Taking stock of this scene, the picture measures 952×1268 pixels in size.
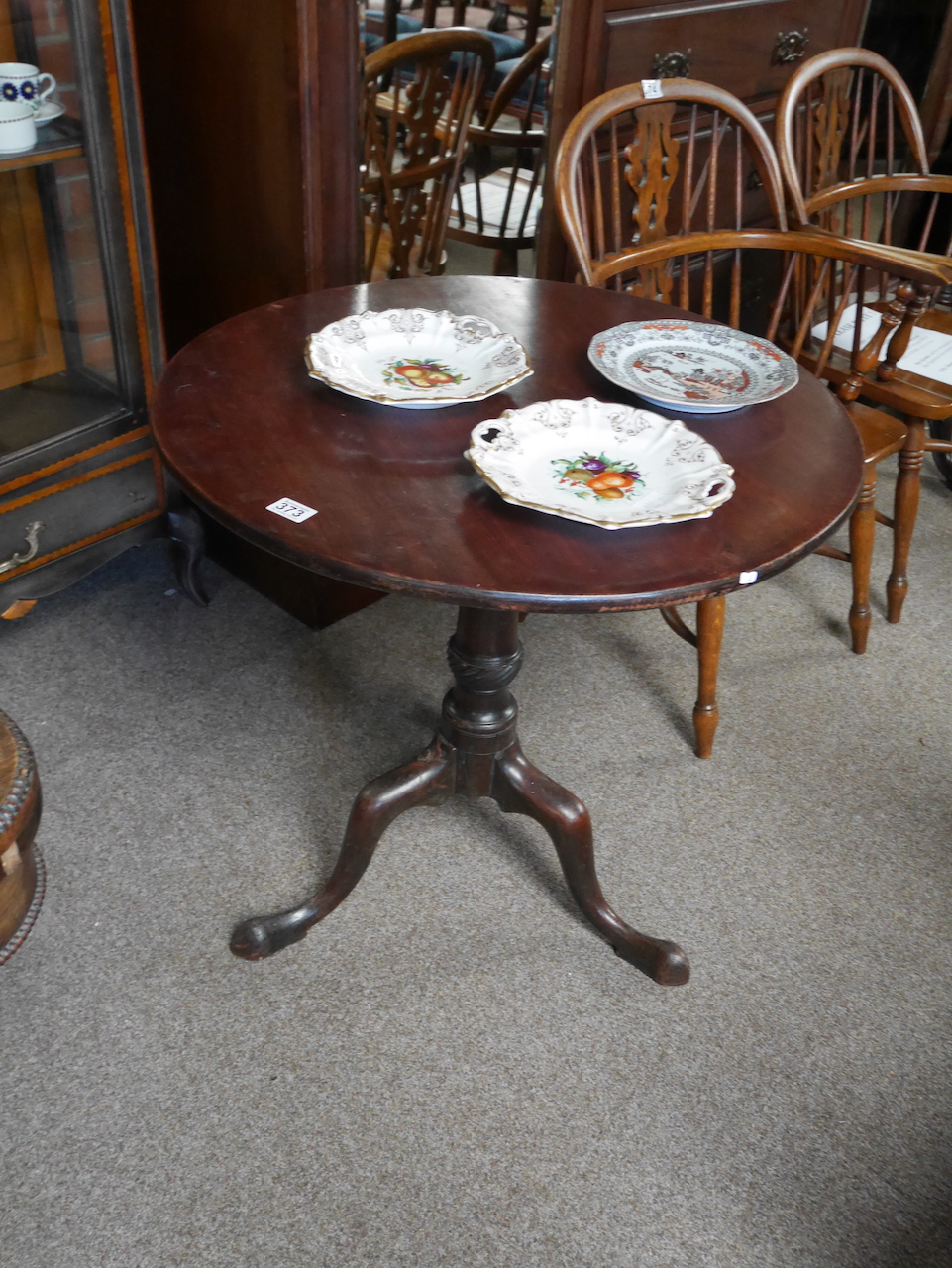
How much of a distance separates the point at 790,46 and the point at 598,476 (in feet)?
6.33

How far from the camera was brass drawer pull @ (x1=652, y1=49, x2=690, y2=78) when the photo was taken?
2113 millimetres

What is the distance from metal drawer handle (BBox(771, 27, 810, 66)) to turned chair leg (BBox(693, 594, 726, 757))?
1.45 metres

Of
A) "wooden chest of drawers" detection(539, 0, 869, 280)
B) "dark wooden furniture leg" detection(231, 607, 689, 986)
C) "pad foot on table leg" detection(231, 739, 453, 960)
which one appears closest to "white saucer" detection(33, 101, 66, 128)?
"wooden chest of drawers" detection(539, 0, 869, 280)

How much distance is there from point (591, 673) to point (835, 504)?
98cm

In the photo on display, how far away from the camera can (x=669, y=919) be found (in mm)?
1619

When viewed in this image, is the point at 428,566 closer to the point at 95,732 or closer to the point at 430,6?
the point at 95,732

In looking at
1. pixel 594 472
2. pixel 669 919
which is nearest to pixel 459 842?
pixel 669 919

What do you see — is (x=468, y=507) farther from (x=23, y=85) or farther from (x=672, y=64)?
(x=672, y=64)

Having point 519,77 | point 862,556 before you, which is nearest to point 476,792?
point 862,556

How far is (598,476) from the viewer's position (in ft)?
3.60

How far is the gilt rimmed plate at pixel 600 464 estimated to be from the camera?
1042 millimetres

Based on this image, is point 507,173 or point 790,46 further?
point 790,46

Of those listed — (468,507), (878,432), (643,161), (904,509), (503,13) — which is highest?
(503,13)

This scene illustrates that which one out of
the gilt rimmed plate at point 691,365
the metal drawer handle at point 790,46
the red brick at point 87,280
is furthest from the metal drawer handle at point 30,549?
the metal drawer handle at point 790,46
